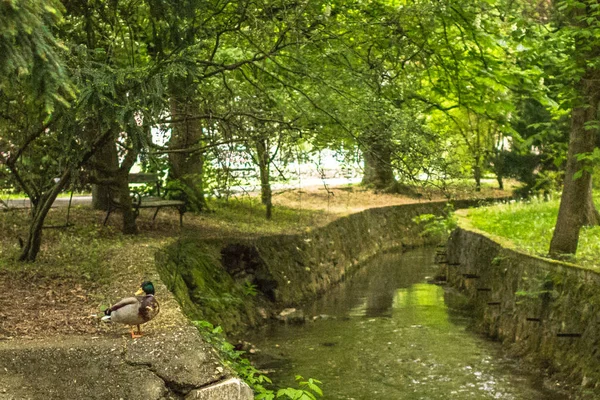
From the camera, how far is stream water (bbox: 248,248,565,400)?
1188cm

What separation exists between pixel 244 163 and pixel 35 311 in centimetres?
519

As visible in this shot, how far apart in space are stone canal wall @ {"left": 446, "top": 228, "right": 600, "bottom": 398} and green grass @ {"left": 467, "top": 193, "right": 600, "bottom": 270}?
480 mm

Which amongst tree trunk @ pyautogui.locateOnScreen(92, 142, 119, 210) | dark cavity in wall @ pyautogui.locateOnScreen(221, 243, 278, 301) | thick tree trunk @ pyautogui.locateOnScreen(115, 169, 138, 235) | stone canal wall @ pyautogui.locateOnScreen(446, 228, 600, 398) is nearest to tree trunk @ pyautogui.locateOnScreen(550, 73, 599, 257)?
stone canal wall @ pyautogui.locateOnScreen(446, 228, 600, 398)

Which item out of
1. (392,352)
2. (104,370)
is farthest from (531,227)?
(104,370)

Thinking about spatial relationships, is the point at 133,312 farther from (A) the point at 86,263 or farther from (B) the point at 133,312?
(A) the point at 86,263

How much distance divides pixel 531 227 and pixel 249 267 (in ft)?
19.4

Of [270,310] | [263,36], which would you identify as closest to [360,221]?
[270,310]

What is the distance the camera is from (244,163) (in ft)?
44.9

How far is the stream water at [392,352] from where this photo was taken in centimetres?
1188

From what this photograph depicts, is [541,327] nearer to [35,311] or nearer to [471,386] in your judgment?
[471,386]

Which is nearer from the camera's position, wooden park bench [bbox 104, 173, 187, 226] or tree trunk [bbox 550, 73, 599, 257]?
tree trunk [bbox 550, 73, 599, 257]

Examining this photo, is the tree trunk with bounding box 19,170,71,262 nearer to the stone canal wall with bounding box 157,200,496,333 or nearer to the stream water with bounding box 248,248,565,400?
the stone canal wall with bounding box 157,200,496,333

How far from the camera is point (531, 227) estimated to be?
18406mm

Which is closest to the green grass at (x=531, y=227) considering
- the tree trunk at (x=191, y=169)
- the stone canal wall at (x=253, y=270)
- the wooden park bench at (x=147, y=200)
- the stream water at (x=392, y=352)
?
the stream water at (x=392, y=352)
